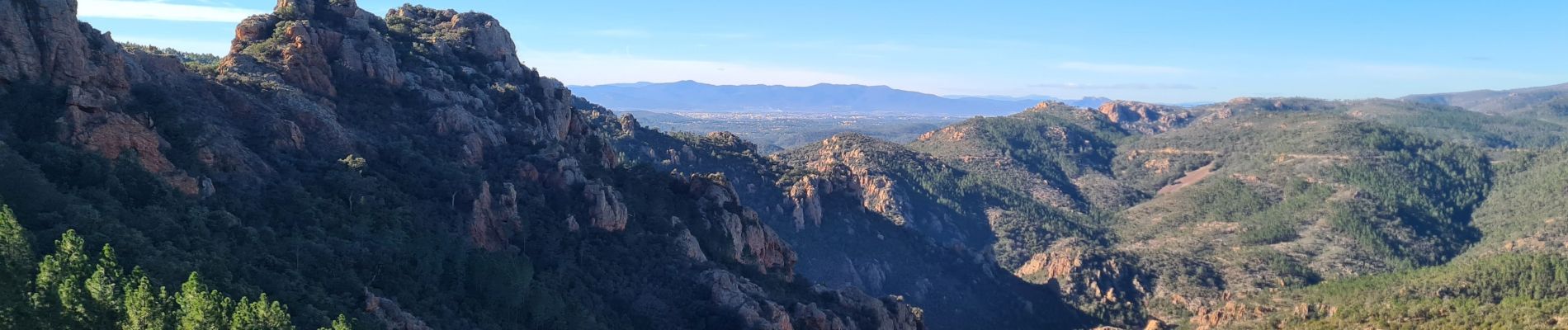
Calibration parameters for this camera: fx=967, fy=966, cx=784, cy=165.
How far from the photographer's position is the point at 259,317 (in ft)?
103

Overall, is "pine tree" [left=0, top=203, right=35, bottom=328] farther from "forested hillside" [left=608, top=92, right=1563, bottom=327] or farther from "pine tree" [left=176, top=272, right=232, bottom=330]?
"forested hillside" [left=608, top=92, right=1563, bottom=327]

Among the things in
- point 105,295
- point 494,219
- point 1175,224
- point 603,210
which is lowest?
point 1175,224

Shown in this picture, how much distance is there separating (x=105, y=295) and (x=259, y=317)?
4.50 m

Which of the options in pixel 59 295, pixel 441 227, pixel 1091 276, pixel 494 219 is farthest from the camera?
pixel 1091 276

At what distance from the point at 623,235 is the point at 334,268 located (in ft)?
73.8

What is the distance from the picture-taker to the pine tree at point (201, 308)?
30.4 m

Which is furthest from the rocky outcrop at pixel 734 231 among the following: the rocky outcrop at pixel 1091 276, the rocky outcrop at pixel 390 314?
the rocky outcrop at pixel 1091 276

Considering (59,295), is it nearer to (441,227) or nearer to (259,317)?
(259,317)

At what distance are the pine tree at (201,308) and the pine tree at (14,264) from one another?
4241 millimetres

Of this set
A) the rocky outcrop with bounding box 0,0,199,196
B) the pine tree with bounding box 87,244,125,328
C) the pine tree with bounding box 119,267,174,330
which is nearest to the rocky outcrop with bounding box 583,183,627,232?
the rocky outcrop with bounding box 0,0,199,196

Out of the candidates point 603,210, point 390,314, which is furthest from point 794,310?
point 390,314

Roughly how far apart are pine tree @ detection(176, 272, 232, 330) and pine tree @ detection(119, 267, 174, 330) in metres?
0.44

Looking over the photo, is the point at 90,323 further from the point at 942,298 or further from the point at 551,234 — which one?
the point at 942,298

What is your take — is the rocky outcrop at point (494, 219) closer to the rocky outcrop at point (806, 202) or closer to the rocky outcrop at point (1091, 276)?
the rocky outcrop at point (806, 202)
